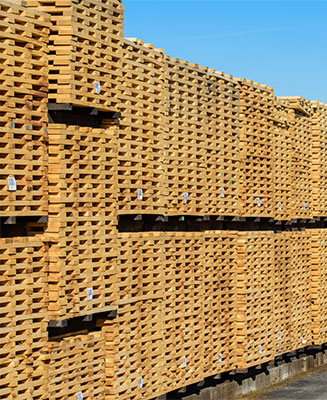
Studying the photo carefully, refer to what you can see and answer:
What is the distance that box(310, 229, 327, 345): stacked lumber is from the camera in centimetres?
1959

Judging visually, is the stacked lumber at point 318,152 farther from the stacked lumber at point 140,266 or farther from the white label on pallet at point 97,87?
the white label on pallet at point 97,87

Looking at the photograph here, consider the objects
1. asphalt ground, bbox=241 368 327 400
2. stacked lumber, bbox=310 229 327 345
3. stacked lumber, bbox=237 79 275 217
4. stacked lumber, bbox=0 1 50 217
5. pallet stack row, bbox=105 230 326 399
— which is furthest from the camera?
stacked lumber, bbox=310 229 327 345

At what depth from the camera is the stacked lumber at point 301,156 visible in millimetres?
18391

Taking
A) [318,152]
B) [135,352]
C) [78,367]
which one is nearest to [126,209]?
[135,352]

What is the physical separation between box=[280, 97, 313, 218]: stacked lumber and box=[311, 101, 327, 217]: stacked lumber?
333 millimetres

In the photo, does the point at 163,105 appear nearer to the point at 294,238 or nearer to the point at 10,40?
A: the point at 10,40

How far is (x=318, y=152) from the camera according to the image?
65.2 feet

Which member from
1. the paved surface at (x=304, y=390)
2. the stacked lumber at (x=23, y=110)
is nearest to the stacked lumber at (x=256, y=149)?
the paved surface at (x=304, y=390)

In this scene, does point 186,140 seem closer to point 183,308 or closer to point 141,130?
point 141,130

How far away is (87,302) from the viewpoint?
10352mm

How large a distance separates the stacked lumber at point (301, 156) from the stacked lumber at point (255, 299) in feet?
6.88

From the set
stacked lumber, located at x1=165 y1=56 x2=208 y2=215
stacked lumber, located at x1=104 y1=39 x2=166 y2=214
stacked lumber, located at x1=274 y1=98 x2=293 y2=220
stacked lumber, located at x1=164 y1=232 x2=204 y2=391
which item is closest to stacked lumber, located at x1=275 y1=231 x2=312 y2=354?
stacked lumber, located at x1=274 y1=98 x2=293 y2=220

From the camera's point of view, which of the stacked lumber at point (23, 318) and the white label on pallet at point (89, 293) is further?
the white label on pallet at point (89, 293)

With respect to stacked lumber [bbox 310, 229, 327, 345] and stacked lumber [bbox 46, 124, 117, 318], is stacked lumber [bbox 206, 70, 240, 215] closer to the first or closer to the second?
stacked lumber [bbox 46, 124, 117, 318]
